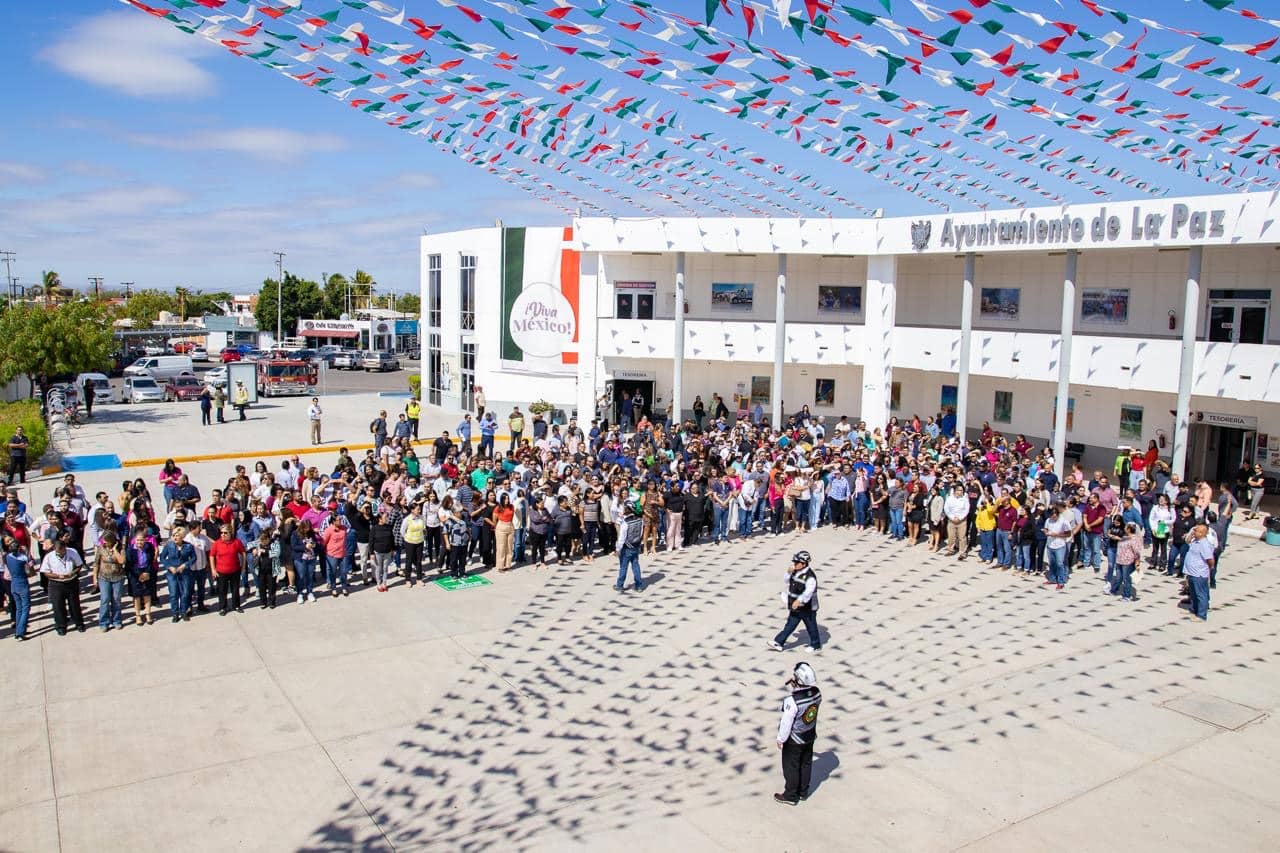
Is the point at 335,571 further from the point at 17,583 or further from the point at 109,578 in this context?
the point at 17,583

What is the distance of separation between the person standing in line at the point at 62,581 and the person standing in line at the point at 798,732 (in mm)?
9212

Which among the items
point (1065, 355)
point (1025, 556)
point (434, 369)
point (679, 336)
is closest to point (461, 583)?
point (1025, 556)

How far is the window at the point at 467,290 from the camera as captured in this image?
3672cm

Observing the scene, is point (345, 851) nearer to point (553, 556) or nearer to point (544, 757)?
point (544, 757)

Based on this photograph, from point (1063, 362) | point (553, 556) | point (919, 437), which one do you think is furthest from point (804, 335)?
point (553, 556)

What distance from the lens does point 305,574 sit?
13.8m

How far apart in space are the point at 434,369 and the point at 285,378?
7667mm

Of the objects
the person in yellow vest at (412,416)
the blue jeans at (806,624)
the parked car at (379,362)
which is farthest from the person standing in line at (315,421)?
the parked car at (379,362)

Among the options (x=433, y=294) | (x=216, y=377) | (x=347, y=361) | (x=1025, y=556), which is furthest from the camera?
(x=347, y=361)

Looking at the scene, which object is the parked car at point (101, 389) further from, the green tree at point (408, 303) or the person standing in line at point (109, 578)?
the green tree at point (408, 303)

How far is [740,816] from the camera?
835cm

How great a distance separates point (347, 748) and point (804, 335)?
2250 cm

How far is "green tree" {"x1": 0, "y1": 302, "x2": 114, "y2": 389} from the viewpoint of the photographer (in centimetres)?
3156

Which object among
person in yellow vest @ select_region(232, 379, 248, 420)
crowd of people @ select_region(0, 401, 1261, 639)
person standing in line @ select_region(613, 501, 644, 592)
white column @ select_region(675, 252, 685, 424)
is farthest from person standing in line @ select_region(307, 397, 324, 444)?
person standing in line @ select_region(613, 501, 644, 592)
